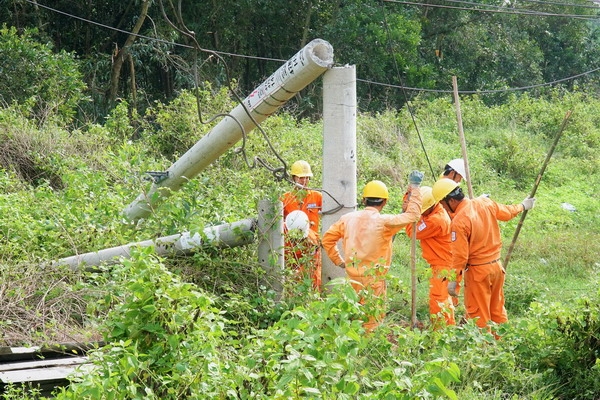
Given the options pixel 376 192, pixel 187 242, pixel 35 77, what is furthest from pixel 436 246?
pixel 35 77

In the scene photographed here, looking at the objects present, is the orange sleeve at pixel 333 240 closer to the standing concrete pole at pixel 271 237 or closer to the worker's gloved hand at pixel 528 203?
the standing concrete pole at pixel 271 237

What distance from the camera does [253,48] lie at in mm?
28438

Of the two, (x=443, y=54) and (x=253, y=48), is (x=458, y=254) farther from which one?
(x=443, y=54)

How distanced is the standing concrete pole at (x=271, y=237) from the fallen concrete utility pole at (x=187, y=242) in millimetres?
95

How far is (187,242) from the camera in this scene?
7750mm

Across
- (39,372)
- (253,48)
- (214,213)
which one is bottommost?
(39,372)

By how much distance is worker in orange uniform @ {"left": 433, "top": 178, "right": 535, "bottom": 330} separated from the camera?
8.48m

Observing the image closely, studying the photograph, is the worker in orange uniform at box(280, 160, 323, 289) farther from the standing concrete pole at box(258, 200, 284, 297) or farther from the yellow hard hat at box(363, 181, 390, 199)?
the yellow hard hat at box(363, 181, 390, 199)

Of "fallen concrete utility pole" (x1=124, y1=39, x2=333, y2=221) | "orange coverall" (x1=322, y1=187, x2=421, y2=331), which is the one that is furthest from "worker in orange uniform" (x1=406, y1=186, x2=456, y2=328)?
"fallen concrete utility pole" (x1=124, y1=39, x2=333, y2=221)

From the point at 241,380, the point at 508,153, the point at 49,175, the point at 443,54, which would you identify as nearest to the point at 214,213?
the point at 241,380

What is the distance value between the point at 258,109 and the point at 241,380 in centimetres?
353

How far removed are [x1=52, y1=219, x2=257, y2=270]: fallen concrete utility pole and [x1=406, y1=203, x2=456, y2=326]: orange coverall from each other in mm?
1746

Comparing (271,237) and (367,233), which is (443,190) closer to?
(367,233)

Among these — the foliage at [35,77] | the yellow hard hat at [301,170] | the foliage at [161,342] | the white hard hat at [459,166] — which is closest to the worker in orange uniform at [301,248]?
the yellow hard hat at [301,170]
